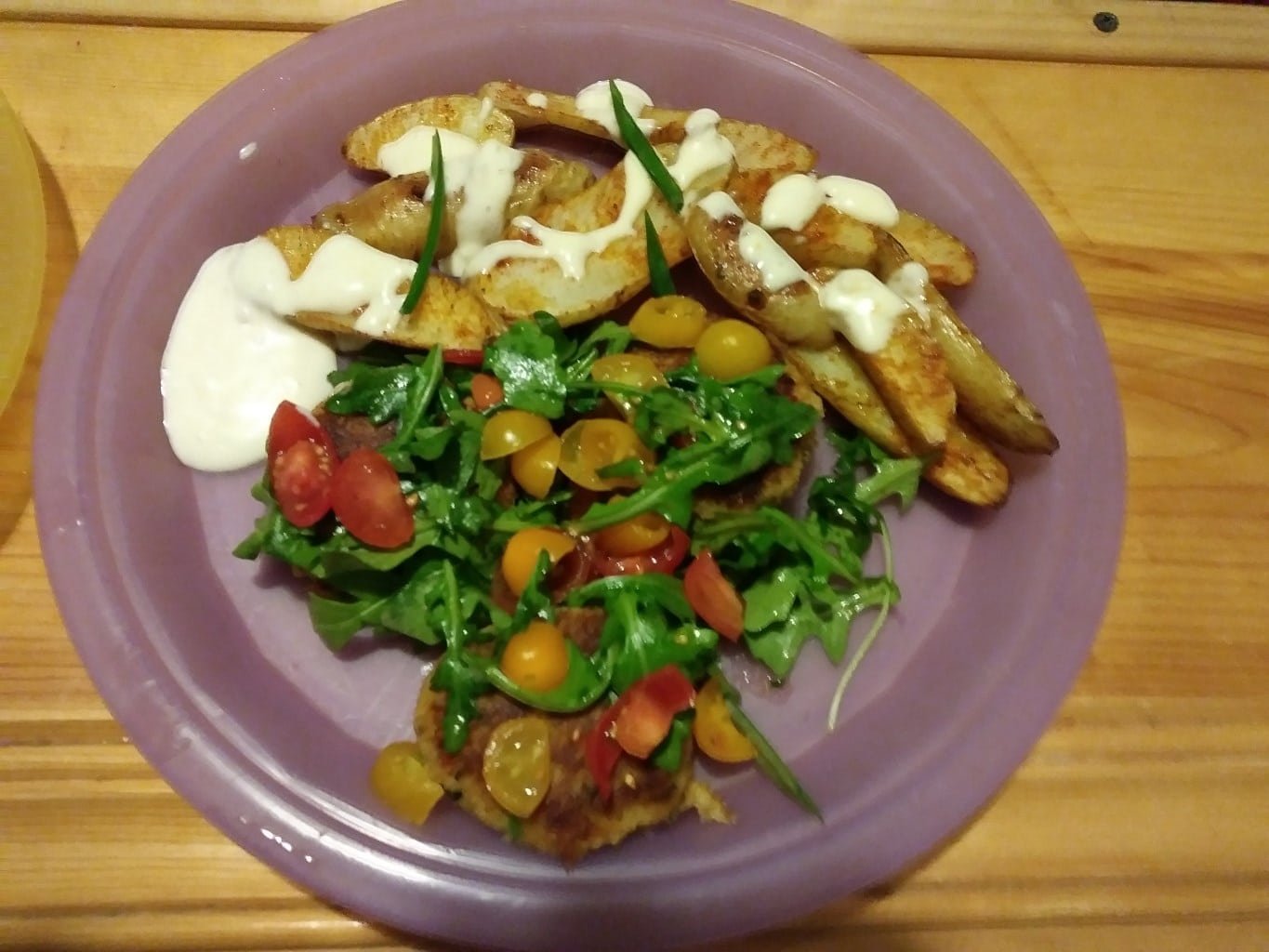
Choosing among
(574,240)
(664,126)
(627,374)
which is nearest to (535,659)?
(627,374)

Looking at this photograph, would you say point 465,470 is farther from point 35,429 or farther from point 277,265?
point 35,429

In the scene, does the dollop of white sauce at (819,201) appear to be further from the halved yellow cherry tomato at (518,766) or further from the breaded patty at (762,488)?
the halved yellow cherry tomato at (518,766)

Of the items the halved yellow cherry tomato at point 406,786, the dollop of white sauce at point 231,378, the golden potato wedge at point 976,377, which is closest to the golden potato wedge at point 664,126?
the golden potato wedge at point 976,377

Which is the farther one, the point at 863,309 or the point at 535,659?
the point at 863,309

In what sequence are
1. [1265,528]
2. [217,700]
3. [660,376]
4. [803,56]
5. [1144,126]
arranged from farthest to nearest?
[1144,126], [803,56], [1265,528], [660,376], [217,700]

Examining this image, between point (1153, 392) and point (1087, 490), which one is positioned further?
point (1153, 392)

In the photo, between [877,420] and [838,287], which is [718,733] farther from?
[838,287]

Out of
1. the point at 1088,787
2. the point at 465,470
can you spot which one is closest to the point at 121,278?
the point at 465,470

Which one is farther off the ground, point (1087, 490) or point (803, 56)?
point (803, 56)
